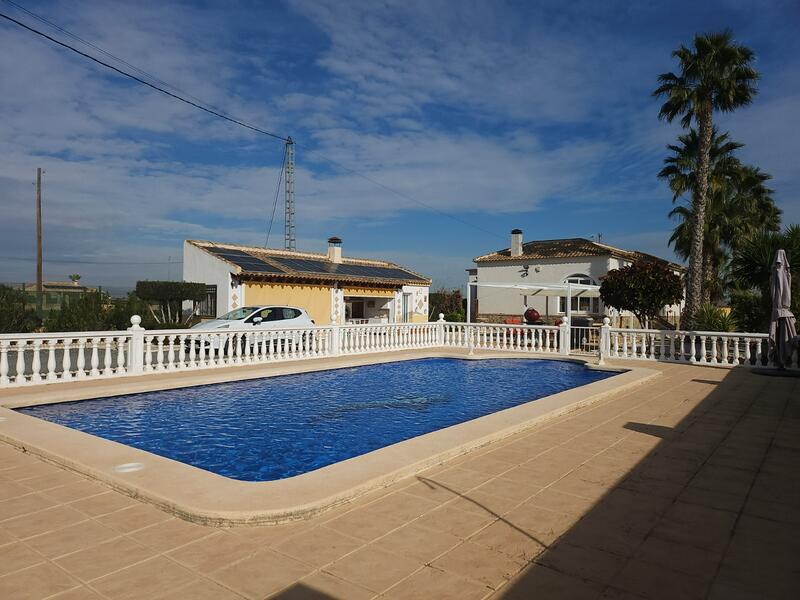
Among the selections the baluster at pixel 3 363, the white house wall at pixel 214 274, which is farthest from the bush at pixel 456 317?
the baluster at pixel 3 363

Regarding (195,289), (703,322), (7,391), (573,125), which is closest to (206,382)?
(7,391)

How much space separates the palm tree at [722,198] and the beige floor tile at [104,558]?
28121 mm

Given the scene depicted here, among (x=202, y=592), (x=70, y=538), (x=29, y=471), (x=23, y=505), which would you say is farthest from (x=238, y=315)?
(x=202, y=592)

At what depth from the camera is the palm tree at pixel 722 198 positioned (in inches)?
1031

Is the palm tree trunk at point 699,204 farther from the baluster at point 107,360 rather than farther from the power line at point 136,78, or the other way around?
the baluster at point 107,360

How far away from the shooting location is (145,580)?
313 centimetres

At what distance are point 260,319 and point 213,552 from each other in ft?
43.6

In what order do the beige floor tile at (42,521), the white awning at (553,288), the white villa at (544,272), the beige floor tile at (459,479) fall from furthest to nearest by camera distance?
the white villa at (544,272)
the white awning at (553,288)
the beige floor tile at (459,479)
the beige floor tile at (42,521)

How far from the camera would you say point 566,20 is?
14.9 metres

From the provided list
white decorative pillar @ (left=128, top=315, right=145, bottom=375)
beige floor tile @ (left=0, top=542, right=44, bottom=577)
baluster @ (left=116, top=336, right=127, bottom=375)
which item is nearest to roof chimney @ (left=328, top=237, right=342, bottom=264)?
white decorative pillar @ (left=128, top=315, right=145, bottom=375)

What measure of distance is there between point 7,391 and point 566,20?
52.6ft

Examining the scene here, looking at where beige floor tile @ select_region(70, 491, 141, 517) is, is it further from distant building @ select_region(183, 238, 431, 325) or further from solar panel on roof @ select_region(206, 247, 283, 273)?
solar panel on roof @ select_region(206, 247, 283, 273)

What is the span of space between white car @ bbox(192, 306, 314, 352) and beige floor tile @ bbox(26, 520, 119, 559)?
10.6 metres

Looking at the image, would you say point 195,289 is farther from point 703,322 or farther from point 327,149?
point 703,322
